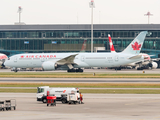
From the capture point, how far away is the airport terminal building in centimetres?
10806

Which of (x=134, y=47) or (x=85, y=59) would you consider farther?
(x=134, y=47)

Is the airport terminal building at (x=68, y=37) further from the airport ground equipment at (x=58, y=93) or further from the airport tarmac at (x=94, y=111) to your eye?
the airport tarmac at (x=94, y=111)

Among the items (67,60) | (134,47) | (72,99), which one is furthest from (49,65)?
(72,99)

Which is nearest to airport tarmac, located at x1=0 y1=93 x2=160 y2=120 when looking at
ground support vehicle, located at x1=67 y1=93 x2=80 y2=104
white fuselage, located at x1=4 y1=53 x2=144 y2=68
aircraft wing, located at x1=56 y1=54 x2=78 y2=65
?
ground support vehicle, located at x1=67 y1=93 x2=80 y2=104

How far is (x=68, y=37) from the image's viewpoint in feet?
359

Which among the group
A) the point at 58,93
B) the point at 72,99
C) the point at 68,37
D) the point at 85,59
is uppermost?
the point at 68,37

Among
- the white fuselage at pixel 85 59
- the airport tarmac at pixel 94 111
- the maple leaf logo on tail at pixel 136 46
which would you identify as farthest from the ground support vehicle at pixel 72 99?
the maple leaf logo on tail at pixel 136 46

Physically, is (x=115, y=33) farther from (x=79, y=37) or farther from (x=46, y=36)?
(x=46, y=36)

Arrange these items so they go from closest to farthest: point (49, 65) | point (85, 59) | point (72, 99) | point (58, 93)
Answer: point (72, 99) → point (58, 93) → point (49, 65) → point (85, 59)

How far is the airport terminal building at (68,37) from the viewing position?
355ft

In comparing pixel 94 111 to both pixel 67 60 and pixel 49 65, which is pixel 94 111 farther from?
pixel 67 60

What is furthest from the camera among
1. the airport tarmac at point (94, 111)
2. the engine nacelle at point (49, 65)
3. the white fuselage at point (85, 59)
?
the white fuselage at point (85, 59)

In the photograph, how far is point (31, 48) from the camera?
109188 millimetres

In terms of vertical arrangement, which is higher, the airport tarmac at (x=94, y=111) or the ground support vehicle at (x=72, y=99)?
the ground support vehicle at (x=72, y=99)
